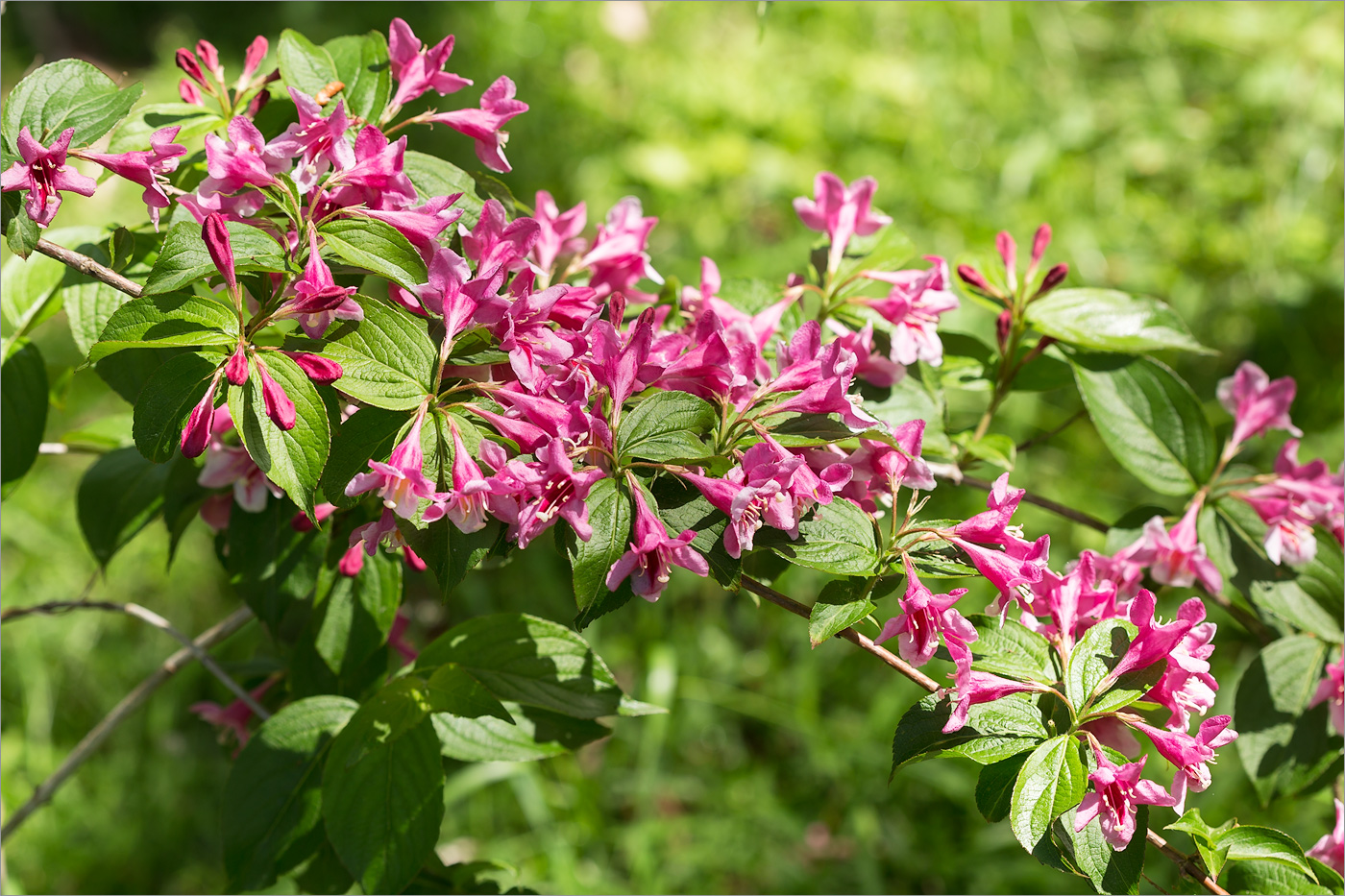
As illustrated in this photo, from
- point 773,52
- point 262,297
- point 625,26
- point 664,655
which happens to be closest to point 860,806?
point 664,655

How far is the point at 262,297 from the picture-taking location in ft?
2.42

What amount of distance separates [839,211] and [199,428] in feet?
2.05

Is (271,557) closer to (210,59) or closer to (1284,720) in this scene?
(210,59)

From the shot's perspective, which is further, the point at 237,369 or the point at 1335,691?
the point at 1335,691

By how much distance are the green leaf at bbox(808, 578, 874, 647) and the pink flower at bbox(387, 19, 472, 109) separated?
0.50m

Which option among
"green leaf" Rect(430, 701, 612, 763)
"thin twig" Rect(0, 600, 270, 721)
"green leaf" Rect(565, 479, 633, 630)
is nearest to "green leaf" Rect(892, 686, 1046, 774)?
"green leaf" Rect(565, 479, 633, 630)

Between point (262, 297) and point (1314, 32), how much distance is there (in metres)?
3.75

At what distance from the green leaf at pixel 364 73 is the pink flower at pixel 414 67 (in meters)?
0.02

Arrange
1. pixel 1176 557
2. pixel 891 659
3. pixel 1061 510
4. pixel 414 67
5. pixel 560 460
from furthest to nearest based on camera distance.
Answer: pixel 1061 510 < pixel 1176 557 < pixel 414 67 < pixel 891 659 < pixel 560 460

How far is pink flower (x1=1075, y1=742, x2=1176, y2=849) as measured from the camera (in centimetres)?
69

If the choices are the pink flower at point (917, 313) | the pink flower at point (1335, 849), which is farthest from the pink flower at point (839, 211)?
the pink flower at point (1335, 849)

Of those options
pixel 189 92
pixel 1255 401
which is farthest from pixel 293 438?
pixel 1255 401

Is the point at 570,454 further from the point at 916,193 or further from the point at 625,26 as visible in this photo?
the point at 625,26

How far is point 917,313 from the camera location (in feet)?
2.95
